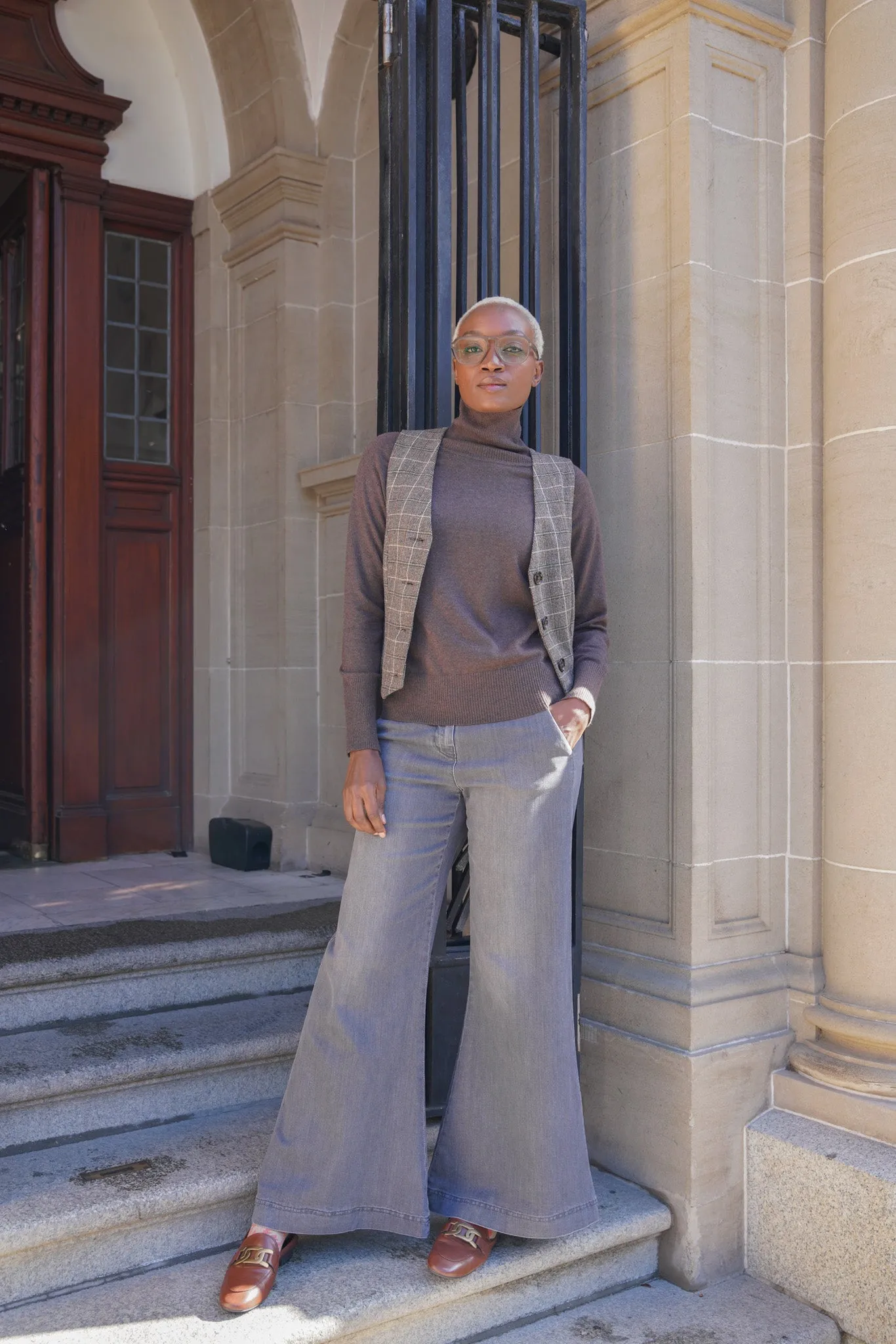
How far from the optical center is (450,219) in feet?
10.2

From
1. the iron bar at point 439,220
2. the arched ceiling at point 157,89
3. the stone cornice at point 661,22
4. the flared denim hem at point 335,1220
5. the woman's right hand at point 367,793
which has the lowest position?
the flared denim hem at point 335,1220

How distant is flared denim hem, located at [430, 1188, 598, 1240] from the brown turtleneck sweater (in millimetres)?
1077

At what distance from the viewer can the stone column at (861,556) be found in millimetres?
3109

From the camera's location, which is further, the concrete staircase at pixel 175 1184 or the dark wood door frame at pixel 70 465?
the dark wood door frame at pixel 70 465

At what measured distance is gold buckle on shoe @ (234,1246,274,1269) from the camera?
2578mm

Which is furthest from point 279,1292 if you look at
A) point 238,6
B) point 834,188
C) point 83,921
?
point 238,6

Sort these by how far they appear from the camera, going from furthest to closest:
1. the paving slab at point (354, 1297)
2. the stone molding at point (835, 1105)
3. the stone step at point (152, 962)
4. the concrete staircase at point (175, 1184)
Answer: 1. the stone step at point (152, 962)
2. the stone molding at point (835, 1105)
3. the concrete staircase at point (175, 1184)
4. the paving slab at point (354, 1297)

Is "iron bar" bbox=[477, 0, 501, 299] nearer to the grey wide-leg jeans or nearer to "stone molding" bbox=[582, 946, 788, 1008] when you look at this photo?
the grey wide-leg jeans

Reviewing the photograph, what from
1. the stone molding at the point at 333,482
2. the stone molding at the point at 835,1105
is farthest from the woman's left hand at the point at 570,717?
the stone molding at the point at 333,482

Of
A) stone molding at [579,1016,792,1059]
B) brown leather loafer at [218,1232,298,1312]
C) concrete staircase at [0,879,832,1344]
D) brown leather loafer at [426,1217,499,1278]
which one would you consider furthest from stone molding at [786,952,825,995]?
brown leather loafer at [218,1232,298,1312]

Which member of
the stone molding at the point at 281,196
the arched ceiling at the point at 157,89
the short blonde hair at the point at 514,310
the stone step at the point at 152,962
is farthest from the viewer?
the arched ceiling at the point at 157,89

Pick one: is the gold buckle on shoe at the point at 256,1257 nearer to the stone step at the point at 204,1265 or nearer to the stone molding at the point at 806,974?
the stone step at the point at 204,1265

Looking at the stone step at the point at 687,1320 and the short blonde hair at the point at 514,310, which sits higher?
the short blonde hair at the point at 514,310

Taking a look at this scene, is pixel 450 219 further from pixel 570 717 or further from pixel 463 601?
pixel 570 717
